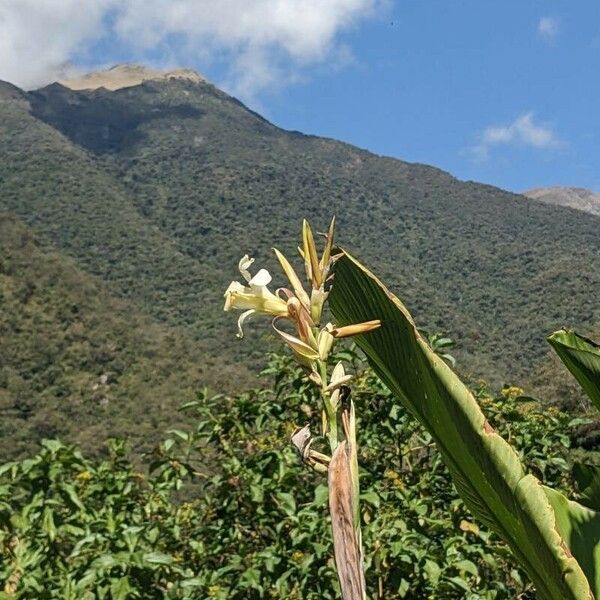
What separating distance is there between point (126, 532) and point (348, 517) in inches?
68.8

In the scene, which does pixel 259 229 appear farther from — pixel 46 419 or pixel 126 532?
pixel 126 532

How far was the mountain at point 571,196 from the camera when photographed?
13688 centimetres

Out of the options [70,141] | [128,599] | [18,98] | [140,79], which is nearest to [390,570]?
[128,599]

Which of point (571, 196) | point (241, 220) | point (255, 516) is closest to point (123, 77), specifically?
point (241, 220)

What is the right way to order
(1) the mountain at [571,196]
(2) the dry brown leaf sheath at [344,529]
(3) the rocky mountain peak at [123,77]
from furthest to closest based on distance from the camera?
(1) the mountain at [571,196]
(3) the rocky mountain peak at [123,77]
(2) the dry brown leaf sheath at [344,529]

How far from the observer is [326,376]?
0.80 m

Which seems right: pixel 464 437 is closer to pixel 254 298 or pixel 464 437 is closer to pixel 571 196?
pixel 254 298

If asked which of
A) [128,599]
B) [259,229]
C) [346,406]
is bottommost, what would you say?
[128,599]

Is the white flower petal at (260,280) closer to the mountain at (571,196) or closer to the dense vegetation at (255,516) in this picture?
the dense vegetation at (255,516)

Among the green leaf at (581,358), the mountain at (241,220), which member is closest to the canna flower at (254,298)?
the green leaf at (581,358)

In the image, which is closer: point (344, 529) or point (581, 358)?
point (344, 529)

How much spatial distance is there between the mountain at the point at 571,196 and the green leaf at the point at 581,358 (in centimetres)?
14051

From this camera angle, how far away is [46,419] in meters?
27.7

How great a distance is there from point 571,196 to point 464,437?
149m
